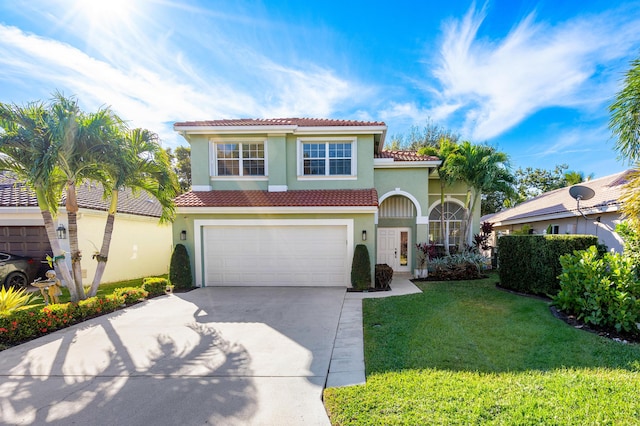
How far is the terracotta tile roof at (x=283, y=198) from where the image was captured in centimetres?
1050

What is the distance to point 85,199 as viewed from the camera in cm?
1183

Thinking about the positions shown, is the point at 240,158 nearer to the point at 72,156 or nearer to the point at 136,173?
the point at 136,173

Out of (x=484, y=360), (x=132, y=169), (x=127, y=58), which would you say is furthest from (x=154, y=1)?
(x=484, y=360)

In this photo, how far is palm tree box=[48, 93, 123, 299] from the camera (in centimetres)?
685

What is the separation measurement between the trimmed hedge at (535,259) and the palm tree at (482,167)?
3160mm

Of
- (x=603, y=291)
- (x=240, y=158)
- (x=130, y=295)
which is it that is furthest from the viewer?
(x=240, y=158)

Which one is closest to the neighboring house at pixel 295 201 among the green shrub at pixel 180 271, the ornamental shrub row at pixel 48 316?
the green shrub at pixel 180 271

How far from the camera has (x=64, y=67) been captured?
331 inches

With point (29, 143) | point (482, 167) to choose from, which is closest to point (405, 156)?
point (482, 167)

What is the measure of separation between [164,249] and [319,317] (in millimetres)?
12579

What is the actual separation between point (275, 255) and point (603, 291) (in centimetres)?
923

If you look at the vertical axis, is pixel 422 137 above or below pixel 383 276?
above

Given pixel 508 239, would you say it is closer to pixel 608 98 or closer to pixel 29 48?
pixel 608 98

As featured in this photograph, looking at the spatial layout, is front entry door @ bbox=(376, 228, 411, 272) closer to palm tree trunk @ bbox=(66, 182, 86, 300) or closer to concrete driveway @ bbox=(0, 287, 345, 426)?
concrete driveway @ bbox=(0, 287, 345, 426)
